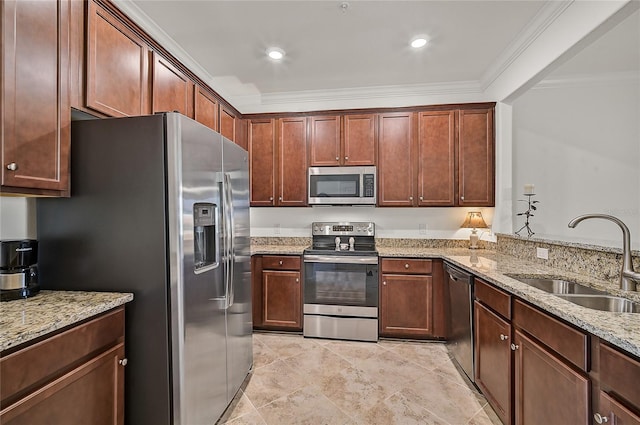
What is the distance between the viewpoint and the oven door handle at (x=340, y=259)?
3.14 metres

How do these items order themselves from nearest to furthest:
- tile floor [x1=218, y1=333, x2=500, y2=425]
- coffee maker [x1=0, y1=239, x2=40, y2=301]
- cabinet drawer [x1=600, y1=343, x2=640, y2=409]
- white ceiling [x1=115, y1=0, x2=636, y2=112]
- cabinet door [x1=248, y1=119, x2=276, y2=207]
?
cabinet drawer [x1=600, y1=343, x2=640, y2=409]
coffee maker [x1=0, y1=239, x2=40, y2=301]
tile floor [x1=218, y1=333, x2=500, y2=425]
white ceiling [x1=115, y1=0, x2=636, y2=112]
cabinet door [x1=248, y1=119, x2=276, y2=207]

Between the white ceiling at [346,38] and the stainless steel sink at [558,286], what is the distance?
6.07 ft

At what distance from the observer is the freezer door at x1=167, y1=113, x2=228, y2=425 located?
5.00 feet

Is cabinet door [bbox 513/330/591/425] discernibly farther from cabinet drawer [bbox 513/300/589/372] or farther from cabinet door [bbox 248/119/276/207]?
cabinet door [bbox 248/119/276/207]

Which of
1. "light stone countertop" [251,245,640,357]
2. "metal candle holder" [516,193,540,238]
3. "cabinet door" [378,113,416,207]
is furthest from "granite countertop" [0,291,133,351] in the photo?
"metal candle holder" [516,193,540,238]

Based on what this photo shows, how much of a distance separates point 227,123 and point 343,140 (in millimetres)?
1327

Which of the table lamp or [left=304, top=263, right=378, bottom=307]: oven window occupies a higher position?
the table lamp

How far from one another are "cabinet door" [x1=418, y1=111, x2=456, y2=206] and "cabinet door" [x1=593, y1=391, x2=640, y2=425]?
8.04 feet

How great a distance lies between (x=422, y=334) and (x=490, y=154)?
6.80ft

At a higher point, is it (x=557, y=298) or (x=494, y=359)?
(x=557, y=298)

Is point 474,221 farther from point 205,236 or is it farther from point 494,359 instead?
point 205,236

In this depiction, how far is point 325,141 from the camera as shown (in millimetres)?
3561

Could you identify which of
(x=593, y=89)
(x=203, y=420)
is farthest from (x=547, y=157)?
(x=203, y=420)

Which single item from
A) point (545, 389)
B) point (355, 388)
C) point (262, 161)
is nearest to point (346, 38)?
point (262, 161)
